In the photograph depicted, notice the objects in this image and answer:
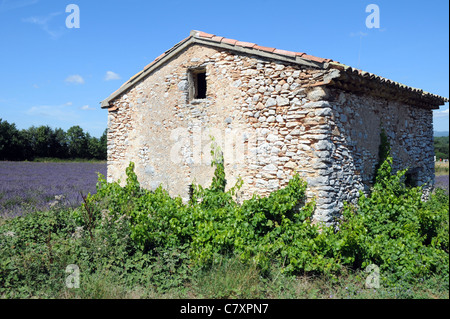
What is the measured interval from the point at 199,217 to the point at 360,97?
4119 mm

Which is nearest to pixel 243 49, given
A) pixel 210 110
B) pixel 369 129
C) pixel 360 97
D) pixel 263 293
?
pixel 210 110

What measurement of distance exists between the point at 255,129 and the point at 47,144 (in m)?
33.5

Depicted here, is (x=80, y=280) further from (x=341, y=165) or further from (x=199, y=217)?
(x=341, y=165)

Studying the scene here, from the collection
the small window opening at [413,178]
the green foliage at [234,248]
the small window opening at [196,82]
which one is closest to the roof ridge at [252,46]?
the small window opening at [196,82]

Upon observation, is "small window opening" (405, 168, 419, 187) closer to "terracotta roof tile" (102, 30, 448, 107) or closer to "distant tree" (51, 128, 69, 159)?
"terracotta roof tile" (102, 30, 448, 107)

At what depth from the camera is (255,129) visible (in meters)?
6.01

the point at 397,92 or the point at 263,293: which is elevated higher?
the point at 397,92

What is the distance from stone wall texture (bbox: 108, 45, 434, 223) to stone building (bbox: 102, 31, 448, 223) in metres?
0.02

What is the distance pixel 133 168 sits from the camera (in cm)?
768

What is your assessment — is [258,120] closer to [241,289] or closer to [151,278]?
[241,289]

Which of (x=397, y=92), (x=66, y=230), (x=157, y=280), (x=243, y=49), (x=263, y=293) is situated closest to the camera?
(x=263, y=293)

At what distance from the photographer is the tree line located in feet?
94.1

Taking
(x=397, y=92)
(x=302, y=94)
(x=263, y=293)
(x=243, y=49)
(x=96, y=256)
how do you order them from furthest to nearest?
(x=397, y=92) → (x=243, y=49) → (x=302, y=94) → (x=96, y=256) → (x=263, y=293)

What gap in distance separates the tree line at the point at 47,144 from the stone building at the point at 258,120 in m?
26.6
